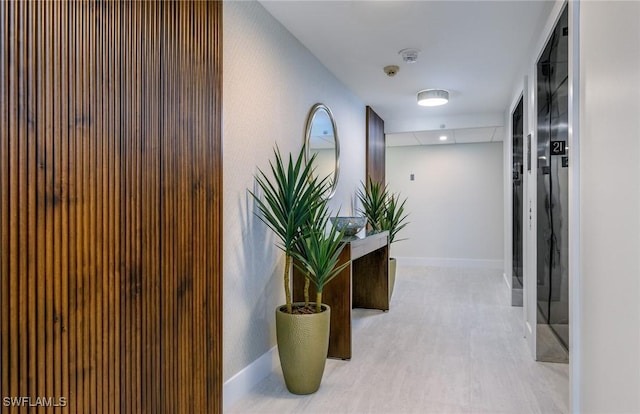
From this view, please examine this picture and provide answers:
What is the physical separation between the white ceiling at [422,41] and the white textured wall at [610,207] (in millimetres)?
1087

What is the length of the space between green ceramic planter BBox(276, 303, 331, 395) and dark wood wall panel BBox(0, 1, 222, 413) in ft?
1.92

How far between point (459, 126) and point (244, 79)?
409 centimetres

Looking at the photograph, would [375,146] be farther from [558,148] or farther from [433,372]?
[433,372]

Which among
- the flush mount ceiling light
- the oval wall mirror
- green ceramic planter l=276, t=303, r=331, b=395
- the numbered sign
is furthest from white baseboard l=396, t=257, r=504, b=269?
green ceramic planter l=276, t=303, r=331, b=395

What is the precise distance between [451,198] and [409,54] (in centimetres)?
456

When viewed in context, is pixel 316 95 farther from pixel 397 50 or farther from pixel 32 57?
pixel 32 57

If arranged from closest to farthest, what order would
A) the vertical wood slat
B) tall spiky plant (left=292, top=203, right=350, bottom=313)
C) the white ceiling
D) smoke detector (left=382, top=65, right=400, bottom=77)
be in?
the vertical wood slat
tall spiky plant (left=292, top=203, right=350, bottom=313)
the white ceiling
smoke detector (left=382, top=65, right=400, bottom=77)

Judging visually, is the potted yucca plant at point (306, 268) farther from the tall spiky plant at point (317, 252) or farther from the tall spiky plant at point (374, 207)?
the tall spiky plant at point (374, 207)

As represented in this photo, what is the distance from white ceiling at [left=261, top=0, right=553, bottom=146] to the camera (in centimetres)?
268

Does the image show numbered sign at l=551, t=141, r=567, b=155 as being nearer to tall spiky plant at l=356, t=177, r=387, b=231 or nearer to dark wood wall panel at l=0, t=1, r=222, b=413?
tall spiky plant at l=356, t=177, r=387, b=231

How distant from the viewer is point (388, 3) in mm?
2600

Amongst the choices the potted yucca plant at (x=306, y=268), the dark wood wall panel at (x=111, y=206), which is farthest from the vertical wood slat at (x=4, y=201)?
the potted yucca plant at (x=306, y=268)

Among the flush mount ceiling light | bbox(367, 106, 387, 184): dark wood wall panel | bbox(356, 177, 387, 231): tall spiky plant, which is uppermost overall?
the flush mount ceiling light

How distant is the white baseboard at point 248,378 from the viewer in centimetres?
231
